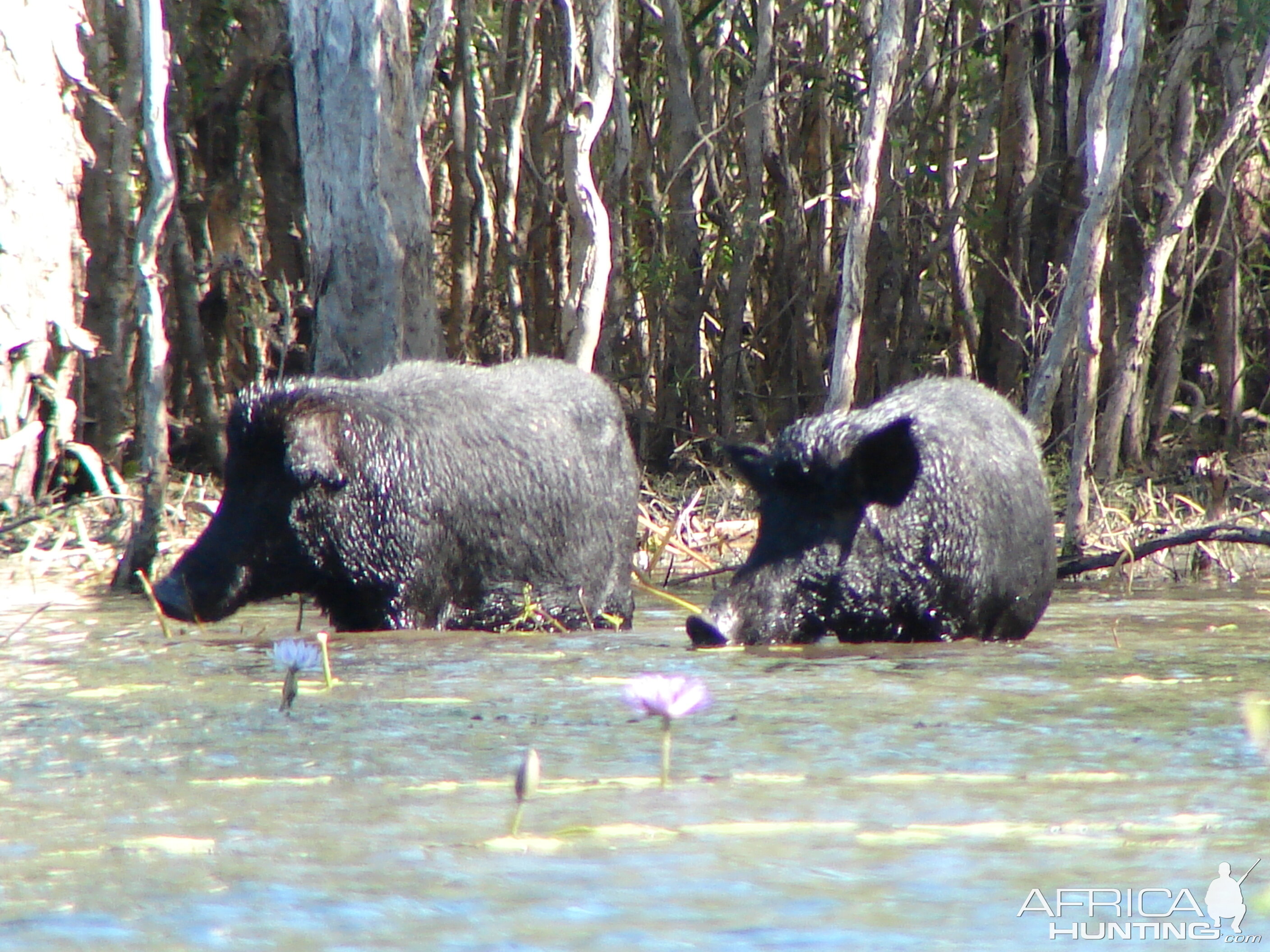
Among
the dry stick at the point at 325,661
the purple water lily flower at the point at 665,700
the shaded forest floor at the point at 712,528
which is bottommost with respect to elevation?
the shaded forest floor at the point at 712,528

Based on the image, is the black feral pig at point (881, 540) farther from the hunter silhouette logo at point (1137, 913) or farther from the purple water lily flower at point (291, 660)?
the hunter silhouette logo at point (1137, 913)

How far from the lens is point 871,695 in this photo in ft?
11.8

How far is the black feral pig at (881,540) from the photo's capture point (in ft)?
15.9

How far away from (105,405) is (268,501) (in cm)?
355

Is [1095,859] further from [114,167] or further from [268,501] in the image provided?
[114,167]

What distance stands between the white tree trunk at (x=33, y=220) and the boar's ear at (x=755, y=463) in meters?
3.58

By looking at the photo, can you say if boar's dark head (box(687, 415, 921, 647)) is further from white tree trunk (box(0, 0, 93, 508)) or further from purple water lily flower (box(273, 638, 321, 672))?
white tree trunk (box(0, 0, 93, 508))

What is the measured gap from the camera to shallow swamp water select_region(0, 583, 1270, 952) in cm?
197

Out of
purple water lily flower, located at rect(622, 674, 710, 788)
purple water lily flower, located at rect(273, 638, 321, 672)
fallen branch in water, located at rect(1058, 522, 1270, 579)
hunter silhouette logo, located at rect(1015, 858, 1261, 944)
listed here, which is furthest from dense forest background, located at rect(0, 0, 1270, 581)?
hunter silhouette logo, located at rect(1015, 858, 1261, 944)

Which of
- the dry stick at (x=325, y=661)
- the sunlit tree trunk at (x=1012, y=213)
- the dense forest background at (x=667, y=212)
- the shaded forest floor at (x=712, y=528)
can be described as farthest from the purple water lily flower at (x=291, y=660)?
the sunlit tree trunk at (x=1012, y=213)

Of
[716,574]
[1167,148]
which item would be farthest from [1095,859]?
[1167,148]

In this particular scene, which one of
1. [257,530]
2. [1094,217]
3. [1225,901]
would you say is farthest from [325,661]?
[1094,217]

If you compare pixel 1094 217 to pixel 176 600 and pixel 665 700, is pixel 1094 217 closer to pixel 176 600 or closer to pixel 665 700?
pixel 176 600

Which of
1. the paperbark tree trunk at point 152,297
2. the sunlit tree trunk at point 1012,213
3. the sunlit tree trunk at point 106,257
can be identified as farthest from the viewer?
the sunlit tree trunk at point 1012,213
